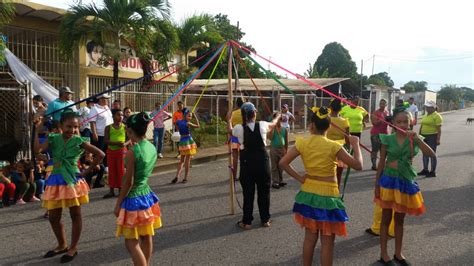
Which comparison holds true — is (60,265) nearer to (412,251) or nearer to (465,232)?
(412,251)

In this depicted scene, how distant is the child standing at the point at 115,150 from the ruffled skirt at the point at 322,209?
4.49m

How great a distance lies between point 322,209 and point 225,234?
2.01 meters

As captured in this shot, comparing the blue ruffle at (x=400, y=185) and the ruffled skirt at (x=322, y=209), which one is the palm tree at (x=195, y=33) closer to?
the blue ruffle at (x=400, y=185)

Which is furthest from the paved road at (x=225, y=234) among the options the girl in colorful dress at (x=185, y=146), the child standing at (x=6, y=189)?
the girl in colorful dress at (x=185, y=146)

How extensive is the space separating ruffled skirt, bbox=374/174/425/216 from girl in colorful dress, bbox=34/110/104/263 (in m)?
3.13

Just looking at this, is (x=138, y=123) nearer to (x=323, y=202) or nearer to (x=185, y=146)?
(x=323, y=202)

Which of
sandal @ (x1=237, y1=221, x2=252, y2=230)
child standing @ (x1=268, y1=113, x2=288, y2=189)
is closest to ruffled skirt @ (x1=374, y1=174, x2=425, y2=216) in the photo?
sandal @ (x1=237, y1=221, x2=252, y2=230)

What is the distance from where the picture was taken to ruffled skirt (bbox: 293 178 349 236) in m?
3.65

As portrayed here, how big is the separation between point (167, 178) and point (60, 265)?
16.0 feet

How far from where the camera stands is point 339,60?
5497 cm

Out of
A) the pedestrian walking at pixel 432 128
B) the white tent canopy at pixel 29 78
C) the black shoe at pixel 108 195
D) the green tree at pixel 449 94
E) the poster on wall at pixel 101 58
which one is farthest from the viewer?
the green tree at pixel 449 94

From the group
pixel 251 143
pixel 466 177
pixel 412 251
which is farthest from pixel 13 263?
pixel 466 177

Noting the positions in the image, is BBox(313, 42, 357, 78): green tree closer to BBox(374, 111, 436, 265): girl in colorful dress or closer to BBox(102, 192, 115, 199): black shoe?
BBox(102, 192, 115, 199): black shoe

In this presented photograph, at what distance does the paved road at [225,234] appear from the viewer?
14.9ft
